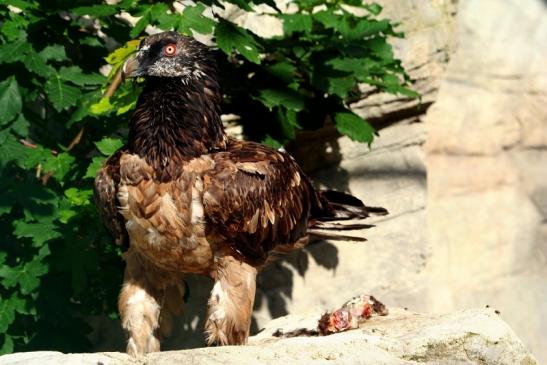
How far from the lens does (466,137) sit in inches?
368

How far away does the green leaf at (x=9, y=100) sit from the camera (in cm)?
708

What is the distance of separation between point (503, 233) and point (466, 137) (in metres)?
0.91

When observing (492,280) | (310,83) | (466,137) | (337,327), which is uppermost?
(310,83)

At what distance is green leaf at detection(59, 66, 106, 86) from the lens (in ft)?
23.5

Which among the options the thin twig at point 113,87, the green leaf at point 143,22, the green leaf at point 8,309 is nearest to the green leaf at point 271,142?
the thin twig at point 113,87

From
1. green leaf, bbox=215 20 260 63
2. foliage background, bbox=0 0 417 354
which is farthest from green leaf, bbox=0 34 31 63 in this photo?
green leaf, bbox=215 20 260 63

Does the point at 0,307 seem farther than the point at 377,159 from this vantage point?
No

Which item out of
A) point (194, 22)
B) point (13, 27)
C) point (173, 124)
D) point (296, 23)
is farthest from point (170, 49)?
point (296, 23)

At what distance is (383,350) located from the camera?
528 cm

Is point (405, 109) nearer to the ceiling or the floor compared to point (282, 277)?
nearer to the ceiling

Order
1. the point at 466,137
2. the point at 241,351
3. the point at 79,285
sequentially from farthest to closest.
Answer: the point at 466,137, the point at 79,285, the point at 241,351

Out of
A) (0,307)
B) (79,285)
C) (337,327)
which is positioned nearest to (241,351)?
(337,327)

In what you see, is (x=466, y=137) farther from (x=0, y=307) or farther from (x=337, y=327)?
(x=0, y=307)

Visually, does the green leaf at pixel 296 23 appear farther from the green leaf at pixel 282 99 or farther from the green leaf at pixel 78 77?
the green leaf at pixel 78 77
